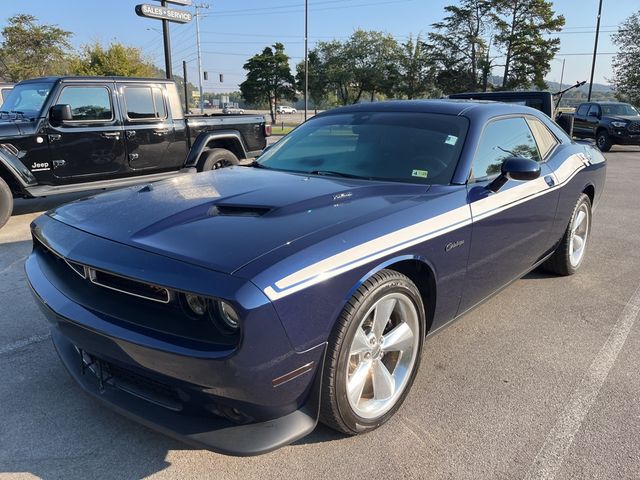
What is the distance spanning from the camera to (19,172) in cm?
643

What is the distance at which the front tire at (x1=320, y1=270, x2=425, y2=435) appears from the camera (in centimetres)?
216

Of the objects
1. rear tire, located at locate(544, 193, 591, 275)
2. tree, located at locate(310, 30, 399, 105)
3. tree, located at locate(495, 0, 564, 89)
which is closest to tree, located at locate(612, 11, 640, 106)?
tree, located at locate(495, 0, 564, 89)

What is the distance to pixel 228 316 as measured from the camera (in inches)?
76.8

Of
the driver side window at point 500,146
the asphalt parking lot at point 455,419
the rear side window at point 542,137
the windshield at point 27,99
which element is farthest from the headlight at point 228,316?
the windshield at point 27,99

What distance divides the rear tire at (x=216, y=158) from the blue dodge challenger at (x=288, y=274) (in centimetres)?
458

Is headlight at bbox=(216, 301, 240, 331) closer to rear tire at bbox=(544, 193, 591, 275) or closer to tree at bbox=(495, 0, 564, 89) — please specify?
rear tire at bbox=(544, 193, 591, 275)

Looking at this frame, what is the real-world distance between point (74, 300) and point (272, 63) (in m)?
45.9

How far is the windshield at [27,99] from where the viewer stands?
22.5ft

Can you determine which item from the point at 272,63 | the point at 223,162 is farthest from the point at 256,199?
the point at 272,63

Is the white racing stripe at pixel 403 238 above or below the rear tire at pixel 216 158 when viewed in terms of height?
above

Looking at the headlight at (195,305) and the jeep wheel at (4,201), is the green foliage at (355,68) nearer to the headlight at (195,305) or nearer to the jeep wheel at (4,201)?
the jeep wheel at (4,201)

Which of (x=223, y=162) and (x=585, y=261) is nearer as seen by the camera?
(x=585, y=261)

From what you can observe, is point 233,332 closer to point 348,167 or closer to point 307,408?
point 307,408

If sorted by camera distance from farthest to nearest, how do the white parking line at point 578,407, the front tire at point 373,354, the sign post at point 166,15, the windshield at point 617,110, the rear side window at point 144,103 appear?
1. the windshield at point 617,110
2. the sign post at point 166,15
3. the rear side window at point 144,103
4. the white parking line at point 578,407
5. the front tire at point 373,354
